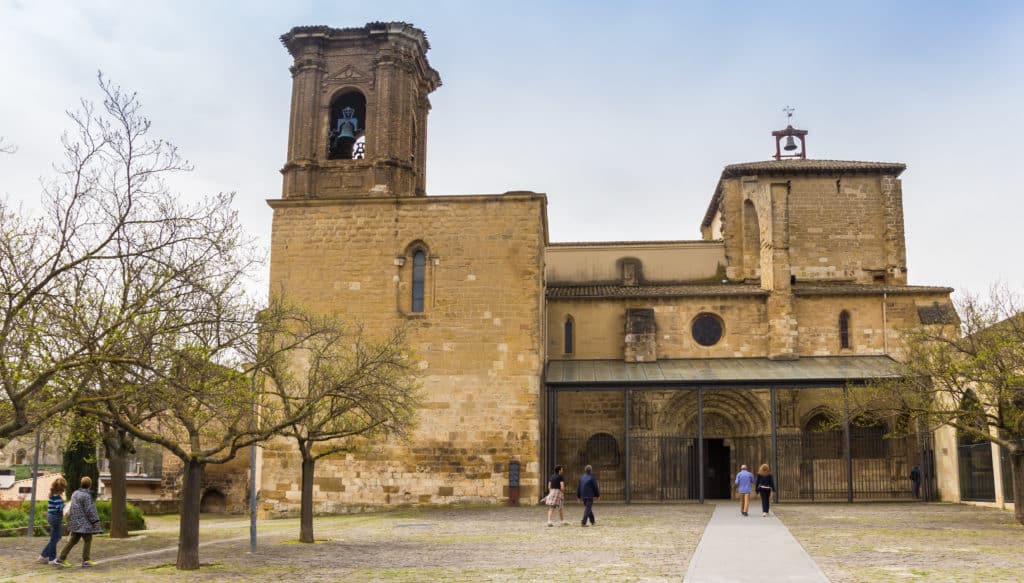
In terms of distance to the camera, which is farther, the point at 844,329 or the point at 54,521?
the point at 844,329

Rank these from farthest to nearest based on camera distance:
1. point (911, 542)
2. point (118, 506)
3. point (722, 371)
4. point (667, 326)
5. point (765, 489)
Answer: point (667, 326)
point (722, 371)
point (765, 489)
point (118, 506)
point (911, 542)

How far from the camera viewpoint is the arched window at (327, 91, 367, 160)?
26188 millimetres

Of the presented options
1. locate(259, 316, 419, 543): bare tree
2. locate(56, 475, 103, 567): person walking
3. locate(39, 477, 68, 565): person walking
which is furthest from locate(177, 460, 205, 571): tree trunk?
locate(39, 477, 68, 565): person walking

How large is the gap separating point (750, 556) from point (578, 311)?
19155mm

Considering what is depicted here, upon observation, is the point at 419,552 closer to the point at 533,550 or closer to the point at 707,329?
the point at 533,550

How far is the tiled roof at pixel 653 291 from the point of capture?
99.1 feet

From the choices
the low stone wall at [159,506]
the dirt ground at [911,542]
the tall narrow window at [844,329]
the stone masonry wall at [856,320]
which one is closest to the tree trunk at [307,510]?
the dirt ground at [911,542]

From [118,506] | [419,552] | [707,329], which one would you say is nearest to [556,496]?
[419,552]

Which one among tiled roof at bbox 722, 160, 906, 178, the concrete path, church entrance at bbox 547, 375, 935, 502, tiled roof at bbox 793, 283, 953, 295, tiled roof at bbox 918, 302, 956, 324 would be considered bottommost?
the concrete path

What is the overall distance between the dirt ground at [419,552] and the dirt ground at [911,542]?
1.94m

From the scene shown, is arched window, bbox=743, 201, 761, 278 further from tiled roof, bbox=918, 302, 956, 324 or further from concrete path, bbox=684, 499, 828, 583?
concrete path, bbox=684, 499, 828, 583

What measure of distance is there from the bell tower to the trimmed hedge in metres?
9.64

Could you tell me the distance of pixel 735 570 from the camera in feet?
34.8

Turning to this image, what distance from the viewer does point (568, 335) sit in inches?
1214
